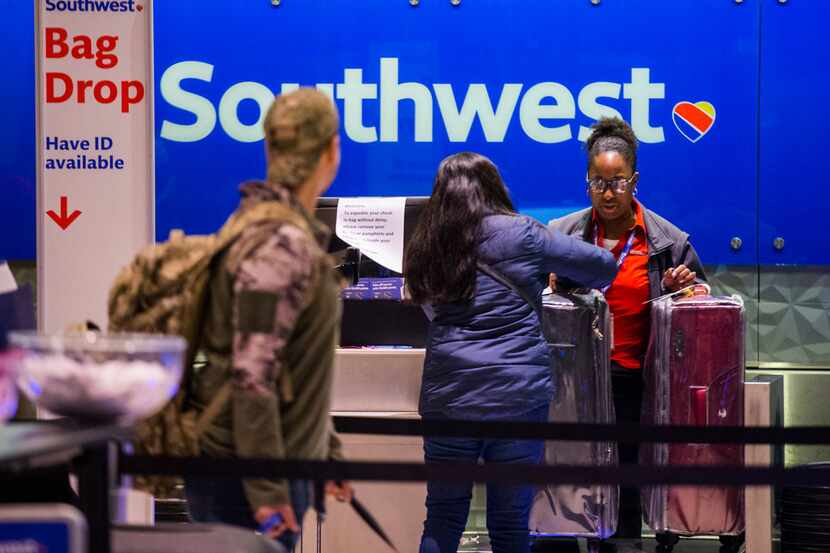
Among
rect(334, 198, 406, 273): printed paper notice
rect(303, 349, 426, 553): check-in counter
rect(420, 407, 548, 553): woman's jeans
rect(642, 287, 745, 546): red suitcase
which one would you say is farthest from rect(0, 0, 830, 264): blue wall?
rect(420, 407, 548, 553): woman's jeans

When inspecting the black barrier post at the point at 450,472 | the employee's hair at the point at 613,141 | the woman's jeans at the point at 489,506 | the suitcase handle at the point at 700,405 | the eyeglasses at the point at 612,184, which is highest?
the employee's hair at the point at 613,141

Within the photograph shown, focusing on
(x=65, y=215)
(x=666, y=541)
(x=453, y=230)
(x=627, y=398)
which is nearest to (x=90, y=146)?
(x=65, y=215)

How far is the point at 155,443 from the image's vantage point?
8.91ft

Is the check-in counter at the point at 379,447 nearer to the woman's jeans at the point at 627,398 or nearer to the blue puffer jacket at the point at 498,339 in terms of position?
the blue puffer jacket at the point at 498,339

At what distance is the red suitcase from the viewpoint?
516 centimetres

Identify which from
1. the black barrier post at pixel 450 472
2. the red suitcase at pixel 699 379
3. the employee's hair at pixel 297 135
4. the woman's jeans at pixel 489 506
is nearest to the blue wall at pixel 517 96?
the red suitcase at pixel 699 379

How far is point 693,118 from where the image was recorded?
627 cm

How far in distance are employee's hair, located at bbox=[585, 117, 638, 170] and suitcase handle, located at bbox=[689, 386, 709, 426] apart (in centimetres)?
97

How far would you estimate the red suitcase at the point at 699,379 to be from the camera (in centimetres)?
516

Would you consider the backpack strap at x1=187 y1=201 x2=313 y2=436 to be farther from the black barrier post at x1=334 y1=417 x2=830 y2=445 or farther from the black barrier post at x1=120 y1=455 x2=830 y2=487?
the black barrier post at x1=334 y1=417 x2=830 y2=445

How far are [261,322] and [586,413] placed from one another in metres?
2.99

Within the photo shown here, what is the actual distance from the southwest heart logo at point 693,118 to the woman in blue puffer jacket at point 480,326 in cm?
198

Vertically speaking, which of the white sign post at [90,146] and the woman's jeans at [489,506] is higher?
the white sign post at [90,146]

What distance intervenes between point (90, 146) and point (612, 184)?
2157mm
